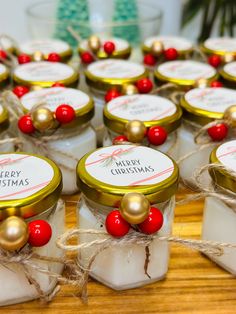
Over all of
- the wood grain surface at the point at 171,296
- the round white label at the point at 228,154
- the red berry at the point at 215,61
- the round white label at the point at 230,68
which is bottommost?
the wood grain surface at the point at 171,296

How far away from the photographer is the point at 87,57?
91cm

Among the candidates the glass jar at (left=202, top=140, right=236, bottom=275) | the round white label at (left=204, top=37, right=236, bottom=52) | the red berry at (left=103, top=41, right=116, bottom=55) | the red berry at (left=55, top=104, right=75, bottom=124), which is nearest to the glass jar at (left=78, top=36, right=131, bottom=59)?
the red berry at (left=103, top=41, right=116, bottom=55)

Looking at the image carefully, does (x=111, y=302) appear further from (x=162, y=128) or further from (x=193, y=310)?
(x=162, y=128)

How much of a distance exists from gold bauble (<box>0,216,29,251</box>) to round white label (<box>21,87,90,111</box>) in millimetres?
260

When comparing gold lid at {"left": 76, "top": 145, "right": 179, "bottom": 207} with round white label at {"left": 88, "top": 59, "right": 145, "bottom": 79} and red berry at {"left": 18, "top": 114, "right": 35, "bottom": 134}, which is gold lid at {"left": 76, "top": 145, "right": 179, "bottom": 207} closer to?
red berry at {"left": 18, "top": 114, "right": 35, "bottom": 134}

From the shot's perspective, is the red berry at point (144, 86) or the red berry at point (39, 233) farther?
the red berry at point (144, 86)

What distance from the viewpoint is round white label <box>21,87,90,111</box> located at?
2.29 feet

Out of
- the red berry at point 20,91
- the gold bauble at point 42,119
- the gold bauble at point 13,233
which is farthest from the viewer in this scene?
the red berry at point 20,91

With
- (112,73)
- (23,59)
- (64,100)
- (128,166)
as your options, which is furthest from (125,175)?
(23,59)

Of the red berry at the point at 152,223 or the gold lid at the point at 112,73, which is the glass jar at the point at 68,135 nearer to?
the gold lid at the point at 112,73

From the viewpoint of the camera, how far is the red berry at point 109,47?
92 cm

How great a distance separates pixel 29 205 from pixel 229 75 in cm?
46

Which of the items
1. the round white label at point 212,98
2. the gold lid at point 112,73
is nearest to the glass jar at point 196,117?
the round white label at point 212,98

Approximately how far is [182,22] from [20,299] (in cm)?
102
